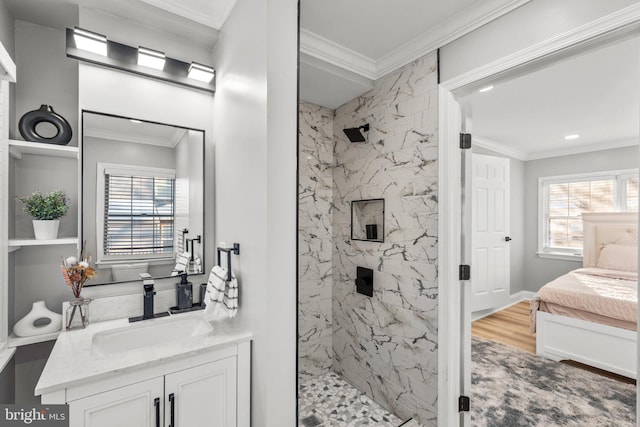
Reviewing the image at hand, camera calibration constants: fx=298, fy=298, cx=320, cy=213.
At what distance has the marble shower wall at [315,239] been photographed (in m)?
2.67

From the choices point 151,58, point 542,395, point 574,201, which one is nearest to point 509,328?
point 542,395

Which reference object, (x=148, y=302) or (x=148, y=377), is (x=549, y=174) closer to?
(x=148, y=302)

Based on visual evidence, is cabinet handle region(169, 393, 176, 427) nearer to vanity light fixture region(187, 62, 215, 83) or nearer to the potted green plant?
the potted green plant

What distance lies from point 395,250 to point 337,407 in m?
1.30

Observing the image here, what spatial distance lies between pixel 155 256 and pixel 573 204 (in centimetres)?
606

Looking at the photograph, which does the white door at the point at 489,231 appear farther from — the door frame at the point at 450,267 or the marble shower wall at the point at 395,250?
the door frame at the point at 450,267

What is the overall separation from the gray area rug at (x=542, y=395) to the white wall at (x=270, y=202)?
168 centimetres

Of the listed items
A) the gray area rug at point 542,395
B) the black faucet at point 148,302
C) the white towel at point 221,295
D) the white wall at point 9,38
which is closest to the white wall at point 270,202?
the white towel at point 221,295

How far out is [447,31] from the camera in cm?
179

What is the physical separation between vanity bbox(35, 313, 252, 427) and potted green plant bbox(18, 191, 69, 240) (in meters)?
0.53

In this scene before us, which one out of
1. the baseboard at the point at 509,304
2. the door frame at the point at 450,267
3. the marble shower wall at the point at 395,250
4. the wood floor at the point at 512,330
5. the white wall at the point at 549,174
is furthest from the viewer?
the white wall at the point at 549,174

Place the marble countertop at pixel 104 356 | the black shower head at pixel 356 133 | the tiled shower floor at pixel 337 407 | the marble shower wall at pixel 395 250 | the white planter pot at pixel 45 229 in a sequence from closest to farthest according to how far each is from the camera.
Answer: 1. the marble countertop at pixel 104 356
2. the white planter pot at pixel 45 229
3. the marble shower wall at pixel 395 250
4. the tiled shower floor at pixel 337 407
5. the black shower head at pixel 356 133

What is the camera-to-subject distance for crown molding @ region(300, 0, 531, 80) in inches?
63.4

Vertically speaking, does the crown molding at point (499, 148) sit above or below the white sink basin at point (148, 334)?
above
